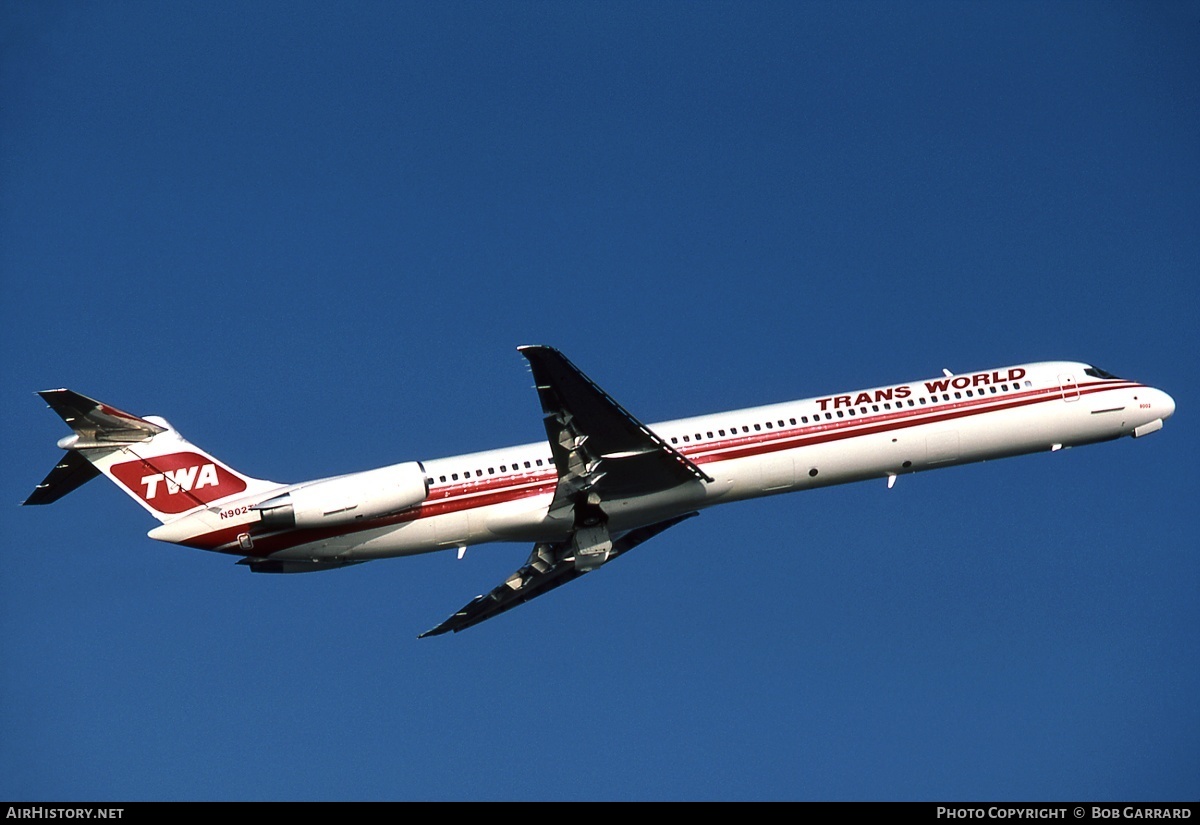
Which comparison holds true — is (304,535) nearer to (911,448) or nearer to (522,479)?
(522,479)

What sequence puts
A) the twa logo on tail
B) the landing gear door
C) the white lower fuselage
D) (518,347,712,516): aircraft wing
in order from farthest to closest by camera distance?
the landing gear door < the twa logo on tail < the white lower fuselage < (518,347,712,516): aircraft wing

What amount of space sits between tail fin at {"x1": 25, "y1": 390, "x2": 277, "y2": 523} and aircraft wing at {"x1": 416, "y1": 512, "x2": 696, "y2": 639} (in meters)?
7.85

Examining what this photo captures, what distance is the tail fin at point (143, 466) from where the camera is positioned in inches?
1561

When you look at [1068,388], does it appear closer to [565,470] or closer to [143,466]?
[565,470]

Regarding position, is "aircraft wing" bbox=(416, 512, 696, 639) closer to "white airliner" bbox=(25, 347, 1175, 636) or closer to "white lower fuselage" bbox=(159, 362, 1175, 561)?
"white airliner" bbox=(25, 347, 1175, 636)

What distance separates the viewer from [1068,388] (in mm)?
45000

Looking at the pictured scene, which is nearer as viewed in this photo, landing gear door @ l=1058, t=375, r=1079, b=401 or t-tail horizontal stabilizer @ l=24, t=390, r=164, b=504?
t-tail horizontal stabilizer @ l=24, t=390, r=164, b=504

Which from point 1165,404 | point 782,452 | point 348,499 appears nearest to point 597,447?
point 782,452

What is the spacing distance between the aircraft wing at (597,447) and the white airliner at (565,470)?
1.6 inches

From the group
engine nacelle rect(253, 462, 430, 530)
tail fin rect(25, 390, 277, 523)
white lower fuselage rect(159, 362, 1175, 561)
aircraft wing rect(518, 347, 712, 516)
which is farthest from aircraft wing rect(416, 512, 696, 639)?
tail fin rect(25, 390, 277, 523)

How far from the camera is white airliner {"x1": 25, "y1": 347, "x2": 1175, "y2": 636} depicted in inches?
1533
